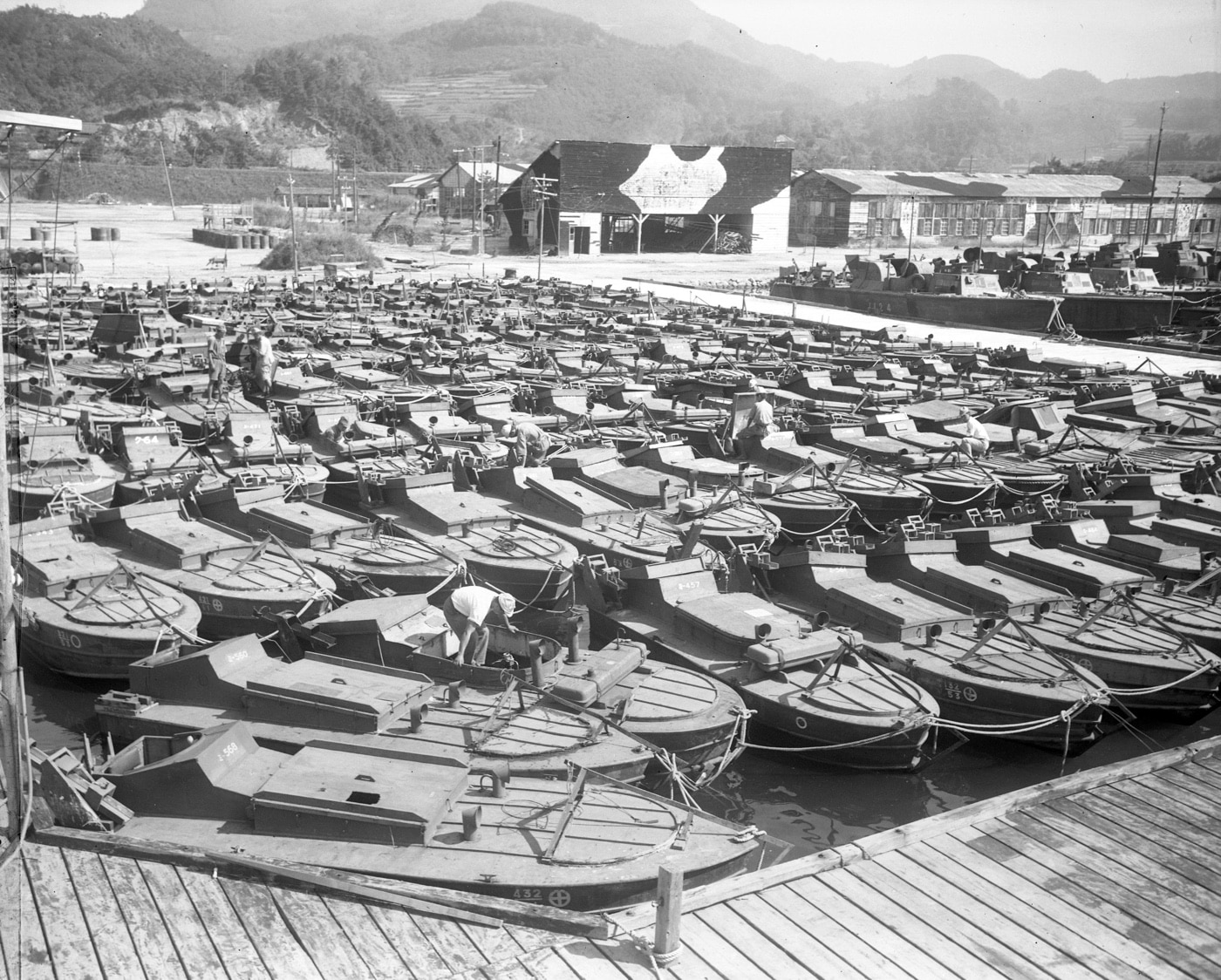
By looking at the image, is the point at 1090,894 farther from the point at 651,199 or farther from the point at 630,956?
the point at 651,199

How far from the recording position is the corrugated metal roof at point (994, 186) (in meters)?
90.9

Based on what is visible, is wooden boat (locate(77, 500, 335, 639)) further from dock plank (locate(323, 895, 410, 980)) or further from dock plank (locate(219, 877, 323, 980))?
dock plank (locate(323, 895, 410, 980))

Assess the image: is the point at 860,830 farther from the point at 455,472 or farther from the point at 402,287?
the point at 402,287

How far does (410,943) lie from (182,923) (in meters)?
1.52

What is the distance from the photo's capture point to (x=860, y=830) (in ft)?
47.5

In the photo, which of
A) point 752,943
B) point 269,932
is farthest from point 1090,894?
point 269,932

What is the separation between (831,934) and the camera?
8.10m

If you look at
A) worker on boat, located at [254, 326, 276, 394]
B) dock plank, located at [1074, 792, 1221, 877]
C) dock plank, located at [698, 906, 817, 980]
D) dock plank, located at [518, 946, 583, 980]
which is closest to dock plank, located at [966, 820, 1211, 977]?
dock plank, located at [1074, 792, 1221, 877]

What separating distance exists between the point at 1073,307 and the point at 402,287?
31.8 meters

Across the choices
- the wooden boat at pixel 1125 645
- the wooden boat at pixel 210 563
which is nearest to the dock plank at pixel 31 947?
the wooden boat at pixel 210 563

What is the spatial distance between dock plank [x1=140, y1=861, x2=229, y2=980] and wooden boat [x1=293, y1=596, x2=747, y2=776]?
18.6ft

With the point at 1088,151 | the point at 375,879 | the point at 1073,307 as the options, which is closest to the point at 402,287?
the point at 1073,307

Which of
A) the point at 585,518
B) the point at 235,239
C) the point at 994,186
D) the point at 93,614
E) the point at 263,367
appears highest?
the point at 994,186

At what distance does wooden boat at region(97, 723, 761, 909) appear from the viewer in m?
10.5
